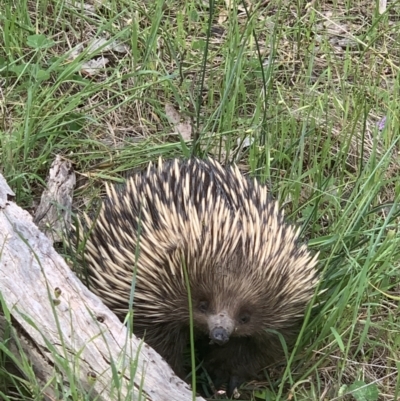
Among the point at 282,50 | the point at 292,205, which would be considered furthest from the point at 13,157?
the point at 282,50


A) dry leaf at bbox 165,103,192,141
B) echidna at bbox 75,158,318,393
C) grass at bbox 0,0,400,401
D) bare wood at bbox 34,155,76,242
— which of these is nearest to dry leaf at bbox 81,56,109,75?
grass at bbox 0,0,400,401

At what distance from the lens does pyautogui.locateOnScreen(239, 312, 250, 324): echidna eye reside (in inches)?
81.3

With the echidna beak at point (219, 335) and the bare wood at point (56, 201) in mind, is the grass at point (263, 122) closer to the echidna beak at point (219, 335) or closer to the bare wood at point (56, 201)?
the bare wood at point (56, 201)

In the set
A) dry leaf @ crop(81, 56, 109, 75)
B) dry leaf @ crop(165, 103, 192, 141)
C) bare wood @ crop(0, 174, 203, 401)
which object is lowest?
dry leaf @ crop(165, 103, 192, 141)

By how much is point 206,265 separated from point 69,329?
39 cm

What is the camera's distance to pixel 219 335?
1.94 m

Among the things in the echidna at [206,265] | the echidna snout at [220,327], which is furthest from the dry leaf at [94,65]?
the echidna snout at [220,327]

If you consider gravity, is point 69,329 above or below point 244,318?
above

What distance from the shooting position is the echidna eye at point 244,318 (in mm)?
2064

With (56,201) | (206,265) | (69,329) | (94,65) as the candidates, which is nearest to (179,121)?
(94,65)

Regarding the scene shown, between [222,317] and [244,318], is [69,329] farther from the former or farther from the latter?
[244,318]

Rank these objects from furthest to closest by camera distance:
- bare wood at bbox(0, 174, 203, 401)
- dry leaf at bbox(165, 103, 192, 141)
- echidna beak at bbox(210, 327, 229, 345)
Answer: dry leaf at bbox(165, 103, 192, 141) → echidna beak at bbox(210, 327, 229, 345) → bare wood at bbox(0, 174, 203, 401)

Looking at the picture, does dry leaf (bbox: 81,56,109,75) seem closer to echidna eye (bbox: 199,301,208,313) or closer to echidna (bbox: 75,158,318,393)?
echidna (bbox: 75,158,318,393)

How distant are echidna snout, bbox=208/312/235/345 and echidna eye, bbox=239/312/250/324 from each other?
0.07 meters
